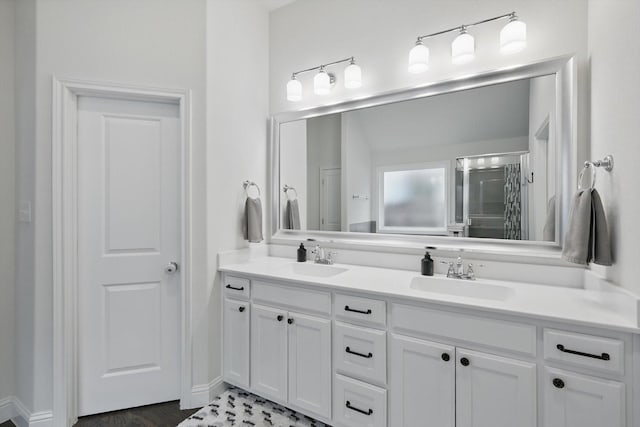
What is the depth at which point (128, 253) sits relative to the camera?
81.6 inches

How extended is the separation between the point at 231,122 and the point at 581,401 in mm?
2360

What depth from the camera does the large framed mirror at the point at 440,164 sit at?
65.9 inches

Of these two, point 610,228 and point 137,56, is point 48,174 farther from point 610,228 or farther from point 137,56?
point 610,228

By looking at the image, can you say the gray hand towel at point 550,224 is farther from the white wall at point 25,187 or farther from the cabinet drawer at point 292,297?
the white wall at point 25,187

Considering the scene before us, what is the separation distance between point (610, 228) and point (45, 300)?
9.44 ft

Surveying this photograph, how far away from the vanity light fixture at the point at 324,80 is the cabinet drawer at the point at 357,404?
1.83 meters

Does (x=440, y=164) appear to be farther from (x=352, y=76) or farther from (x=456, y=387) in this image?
(x=456, y=387)

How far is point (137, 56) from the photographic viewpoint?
6.61 feet

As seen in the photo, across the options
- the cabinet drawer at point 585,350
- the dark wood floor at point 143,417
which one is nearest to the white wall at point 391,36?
the cabinet drawer at point 585,350

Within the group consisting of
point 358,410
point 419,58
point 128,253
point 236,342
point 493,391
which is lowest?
point 358,410

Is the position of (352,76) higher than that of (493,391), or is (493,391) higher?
(352,76)

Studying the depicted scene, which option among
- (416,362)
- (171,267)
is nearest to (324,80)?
(171,267)

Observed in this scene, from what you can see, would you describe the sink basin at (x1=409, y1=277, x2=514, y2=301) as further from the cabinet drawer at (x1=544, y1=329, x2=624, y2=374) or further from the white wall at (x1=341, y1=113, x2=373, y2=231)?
the white wall at (x1=341, y1=113, x2=373, y2=231)

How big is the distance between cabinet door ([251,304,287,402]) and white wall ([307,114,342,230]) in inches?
30.9
